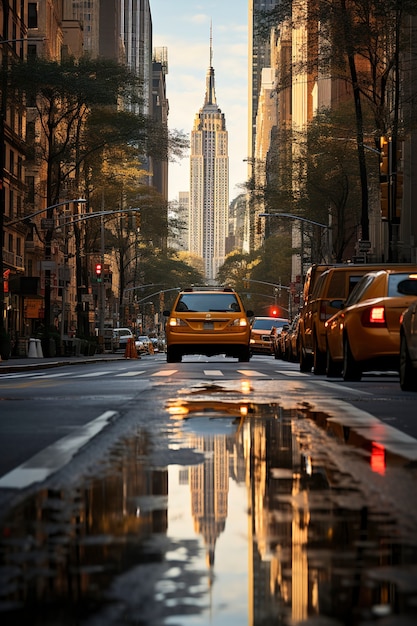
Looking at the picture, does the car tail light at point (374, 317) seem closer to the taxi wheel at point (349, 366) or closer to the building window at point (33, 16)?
the taxi wheel at point (349, 366)

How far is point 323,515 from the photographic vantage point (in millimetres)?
5898

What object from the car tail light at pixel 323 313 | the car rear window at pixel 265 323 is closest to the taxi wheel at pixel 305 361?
the car tail light at pixel 323 313

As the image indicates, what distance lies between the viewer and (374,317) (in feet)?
58.2

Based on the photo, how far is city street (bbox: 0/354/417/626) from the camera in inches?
162

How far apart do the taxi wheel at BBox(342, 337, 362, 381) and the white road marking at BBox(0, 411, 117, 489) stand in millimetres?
8749

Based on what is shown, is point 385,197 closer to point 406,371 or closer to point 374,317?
point 374,317

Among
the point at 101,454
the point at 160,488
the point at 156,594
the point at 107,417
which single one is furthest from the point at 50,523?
the point at 107,417

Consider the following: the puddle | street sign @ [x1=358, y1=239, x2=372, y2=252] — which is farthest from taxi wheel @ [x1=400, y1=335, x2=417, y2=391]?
street sign @ [x1=358, y1=239, x2=372, y2=252]

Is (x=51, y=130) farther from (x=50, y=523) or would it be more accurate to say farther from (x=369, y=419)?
(x=50, y=523)

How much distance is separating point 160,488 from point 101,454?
1699 mm

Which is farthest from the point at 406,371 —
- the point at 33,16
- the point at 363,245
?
the point at 33,16

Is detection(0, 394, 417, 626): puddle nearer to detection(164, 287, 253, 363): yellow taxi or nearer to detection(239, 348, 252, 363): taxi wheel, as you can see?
detection(164, 287, 253, 363): yellow taxi

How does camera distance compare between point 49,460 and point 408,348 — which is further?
point 408,348

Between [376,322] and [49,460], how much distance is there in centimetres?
1030
